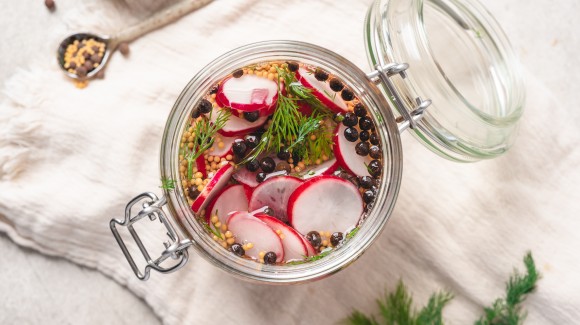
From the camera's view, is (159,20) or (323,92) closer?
(323,92)

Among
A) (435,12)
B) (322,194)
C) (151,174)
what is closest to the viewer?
(322,194)

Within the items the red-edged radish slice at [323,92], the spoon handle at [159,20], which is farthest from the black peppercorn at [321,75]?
the spoon handle at [159,20]

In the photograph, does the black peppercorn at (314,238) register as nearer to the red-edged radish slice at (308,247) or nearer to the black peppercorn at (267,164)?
the red-edged radish slice at (308,247)

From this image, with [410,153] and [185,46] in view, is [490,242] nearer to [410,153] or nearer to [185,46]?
[410,153]

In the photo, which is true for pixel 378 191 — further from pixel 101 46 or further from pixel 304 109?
pixel 101 46

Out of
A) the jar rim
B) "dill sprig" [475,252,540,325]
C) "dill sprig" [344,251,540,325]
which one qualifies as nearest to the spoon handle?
the jar rim

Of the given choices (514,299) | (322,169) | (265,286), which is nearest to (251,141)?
(322,169)

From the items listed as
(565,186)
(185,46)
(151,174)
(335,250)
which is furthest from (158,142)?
(565,186)
